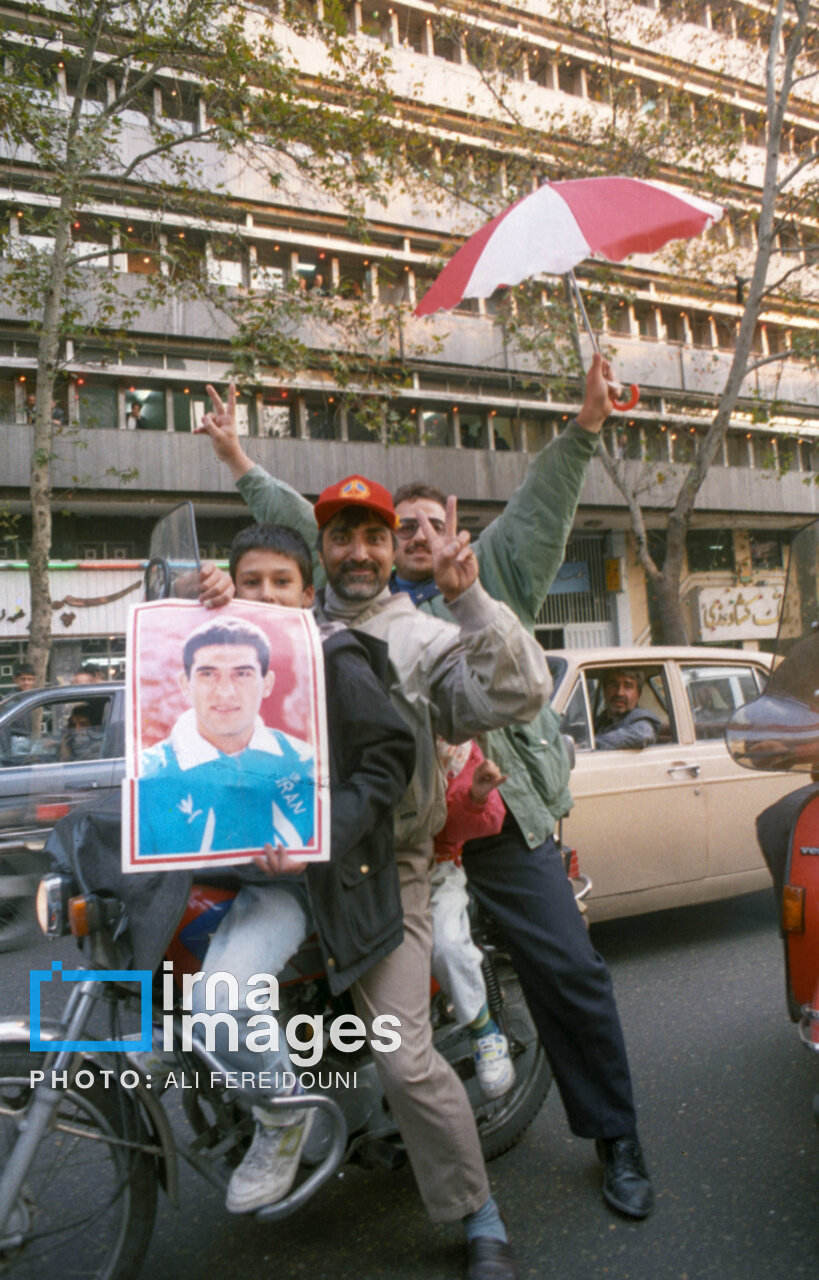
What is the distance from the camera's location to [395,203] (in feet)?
82.5

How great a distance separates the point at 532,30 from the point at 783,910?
29.3 meters

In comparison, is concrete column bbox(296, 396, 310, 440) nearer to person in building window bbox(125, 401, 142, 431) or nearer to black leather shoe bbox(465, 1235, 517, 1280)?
person in building window bbox(125, 401, 142, 431)

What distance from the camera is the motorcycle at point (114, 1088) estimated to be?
209 cm

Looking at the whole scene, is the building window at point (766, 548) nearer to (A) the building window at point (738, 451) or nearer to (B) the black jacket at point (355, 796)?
(A) the building window at point (738, 451)

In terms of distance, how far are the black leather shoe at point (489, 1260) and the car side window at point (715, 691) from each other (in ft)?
11.8

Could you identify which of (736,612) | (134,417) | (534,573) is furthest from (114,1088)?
(736,612)

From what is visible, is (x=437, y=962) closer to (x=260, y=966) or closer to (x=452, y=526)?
(x=260, y=966)

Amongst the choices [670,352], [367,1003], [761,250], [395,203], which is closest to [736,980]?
[367,1003]

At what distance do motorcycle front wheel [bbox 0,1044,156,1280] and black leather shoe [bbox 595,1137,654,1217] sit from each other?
136cm

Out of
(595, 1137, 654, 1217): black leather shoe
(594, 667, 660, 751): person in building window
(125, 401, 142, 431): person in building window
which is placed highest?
(125, 401, 142, 431): person in building window

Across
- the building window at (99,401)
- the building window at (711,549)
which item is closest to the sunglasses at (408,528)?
the building window at (99,401)

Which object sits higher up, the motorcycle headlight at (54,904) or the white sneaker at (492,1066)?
the motorcycle headlight at (54,904)

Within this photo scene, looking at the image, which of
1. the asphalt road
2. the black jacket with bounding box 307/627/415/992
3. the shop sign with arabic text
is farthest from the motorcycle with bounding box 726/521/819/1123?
the shop sign with arabic text

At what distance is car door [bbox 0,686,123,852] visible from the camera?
8.14 ft
